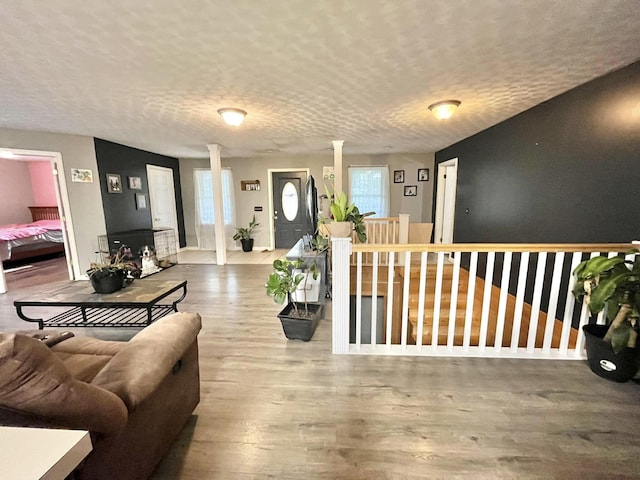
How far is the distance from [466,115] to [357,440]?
3702mm

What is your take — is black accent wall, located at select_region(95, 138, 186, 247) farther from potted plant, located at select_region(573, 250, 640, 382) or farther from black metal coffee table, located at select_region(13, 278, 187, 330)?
potted plant, located at select_region(573, 250, 640, 382)

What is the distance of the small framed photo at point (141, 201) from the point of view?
18.5 feet

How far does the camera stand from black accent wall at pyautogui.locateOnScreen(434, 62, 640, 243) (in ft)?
7.10

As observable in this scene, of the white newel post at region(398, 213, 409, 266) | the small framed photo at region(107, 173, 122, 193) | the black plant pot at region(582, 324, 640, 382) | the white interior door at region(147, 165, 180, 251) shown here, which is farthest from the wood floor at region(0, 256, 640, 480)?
the white interior door at region(147, 165, 180, 251)

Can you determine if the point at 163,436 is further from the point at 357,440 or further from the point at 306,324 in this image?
the point at 306,324

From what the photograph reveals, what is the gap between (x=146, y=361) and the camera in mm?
1230

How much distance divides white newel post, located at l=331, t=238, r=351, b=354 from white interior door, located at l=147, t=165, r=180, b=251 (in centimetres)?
551

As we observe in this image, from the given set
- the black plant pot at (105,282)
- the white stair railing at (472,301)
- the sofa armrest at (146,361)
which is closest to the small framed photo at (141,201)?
the black plant pot at (105,282)

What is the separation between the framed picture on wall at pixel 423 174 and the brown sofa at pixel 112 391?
240 inches

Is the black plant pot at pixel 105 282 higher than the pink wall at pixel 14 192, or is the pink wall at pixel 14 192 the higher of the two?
the pink wall at pixel 14 192

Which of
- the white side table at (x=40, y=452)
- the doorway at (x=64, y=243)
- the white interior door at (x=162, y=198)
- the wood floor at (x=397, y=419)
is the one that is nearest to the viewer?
the white side table at (x=40, y=452)

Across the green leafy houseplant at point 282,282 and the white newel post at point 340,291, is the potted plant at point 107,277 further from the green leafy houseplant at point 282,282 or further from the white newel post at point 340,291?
the white newel post at point 340,291

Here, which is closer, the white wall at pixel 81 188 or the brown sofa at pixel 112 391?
the brown sofa at pixel 112 391

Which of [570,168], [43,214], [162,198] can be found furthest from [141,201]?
[570,168]
